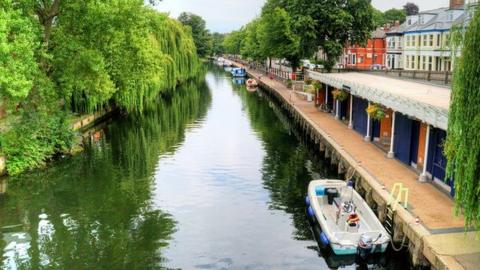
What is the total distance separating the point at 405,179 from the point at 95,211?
44.0 feet

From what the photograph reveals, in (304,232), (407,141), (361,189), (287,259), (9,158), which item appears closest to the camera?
(287,259)

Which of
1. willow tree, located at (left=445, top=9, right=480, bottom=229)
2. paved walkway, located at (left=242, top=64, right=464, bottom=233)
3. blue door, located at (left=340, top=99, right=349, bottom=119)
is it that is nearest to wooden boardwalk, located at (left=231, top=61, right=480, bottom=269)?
paved walkway, located at (left=242, top=64, right=464, bottom=233)

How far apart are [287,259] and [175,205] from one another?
7.00 m

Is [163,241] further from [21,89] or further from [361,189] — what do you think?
[21,89]

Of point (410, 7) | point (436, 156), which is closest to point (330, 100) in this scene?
point (436, 156)

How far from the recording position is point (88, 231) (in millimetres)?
18594

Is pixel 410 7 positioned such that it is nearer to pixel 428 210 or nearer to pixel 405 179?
pixel 405 179

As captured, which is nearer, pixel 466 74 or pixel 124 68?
pixel 466 74

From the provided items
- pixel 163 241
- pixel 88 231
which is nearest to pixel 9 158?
pixel 88 231

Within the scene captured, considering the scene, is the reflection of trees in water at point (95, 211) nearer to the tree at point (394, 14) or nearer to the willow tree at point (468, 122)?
the willow tree at point (468, 122)

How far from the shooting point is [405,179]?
2086 cm

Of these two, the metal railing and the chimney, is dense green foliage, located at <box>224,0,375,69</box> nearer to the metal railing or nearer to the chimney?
the metal railing

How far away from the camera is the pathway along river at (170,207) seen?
16484mm

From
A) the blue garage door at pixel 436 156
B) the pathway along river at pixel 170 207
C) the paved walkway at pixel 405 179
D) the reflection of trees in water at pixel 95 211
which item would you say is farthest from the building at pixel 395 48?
the blue garage door at pixel 436 156
